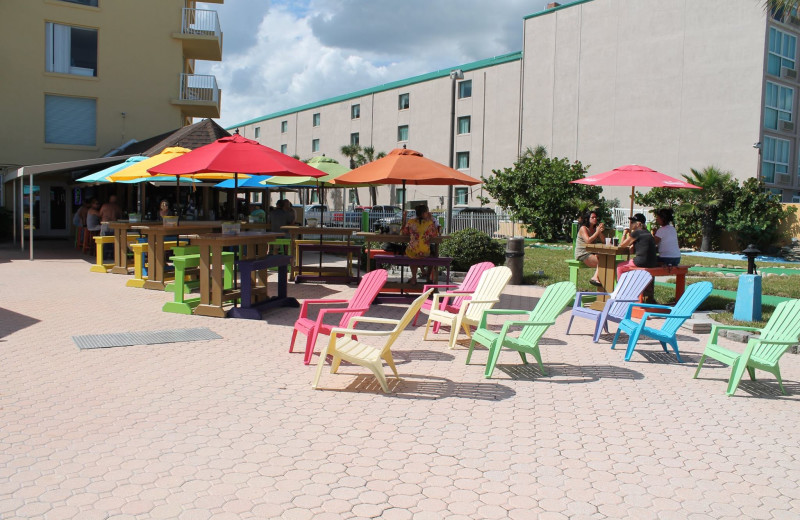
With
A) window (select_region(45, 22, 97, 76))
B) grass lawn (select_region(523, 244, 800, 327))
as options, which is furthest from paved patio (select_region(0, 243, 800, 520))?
window (select_region(45, 22, 97, 76))

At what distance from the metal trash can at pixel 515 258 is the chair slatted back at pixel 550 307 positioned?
652cm

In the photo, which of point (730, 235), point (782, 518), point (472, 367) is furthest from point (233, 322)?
point (730, 235)

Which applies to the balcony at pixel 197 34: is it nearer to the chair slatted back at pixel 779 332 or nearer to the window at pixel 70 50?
the window at pixel 70 50

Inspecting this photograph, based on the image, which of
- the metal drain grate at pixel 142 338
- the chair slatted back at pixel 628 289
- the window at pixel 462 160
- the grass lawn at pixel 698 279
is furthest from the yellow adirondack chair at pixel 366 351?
the window at pixel 462 160

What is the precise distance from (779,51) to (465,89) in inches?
774

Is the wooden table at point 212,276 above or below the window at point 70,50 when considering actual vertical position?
below

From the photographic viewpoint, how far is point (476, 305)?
8289 mm

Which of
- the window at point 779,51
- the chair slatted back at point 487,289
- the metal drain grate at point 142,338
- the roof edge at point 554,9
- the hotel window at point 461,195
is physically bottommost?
the metal drain grate at point 142,338

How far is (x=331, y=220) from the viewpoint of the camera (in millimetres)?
31297

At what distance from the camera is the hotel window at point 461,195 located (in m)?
45.7

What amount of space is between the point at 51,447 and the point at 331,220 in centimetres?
2701

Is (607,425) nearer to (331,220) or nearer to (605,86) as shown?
(331,220)

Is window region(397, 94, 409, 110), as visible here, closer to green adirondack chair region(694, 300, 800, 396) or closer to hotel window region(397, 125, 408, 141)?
hotel window region(397, 125, 408, 141)

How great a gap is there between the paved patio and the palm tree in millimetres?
19579
